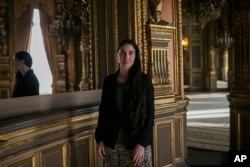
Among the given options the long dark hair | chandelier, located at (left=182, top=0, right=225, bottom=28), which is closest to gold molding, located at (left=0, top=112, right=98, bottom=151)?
the long dark hair

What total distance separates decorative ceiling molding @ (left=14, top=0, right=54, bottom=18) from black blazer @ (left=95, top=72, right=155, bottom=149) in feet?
17.1

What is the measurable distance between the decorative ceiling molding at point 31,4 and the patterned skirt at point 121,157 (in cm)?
534

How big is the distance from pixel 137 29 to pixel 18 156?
5.92 ft

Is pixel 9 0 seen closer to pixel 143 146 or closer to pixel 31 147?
pixel 31 147

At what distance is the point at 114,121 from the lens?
7.70 ft

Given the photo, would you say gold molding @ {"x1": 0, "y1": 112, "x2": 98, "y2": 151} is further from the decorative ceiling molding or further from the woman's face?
the decorative ceiling molding

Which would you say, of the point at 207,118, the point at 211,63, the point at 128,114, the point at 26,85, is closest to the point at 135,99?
the point at 128,114

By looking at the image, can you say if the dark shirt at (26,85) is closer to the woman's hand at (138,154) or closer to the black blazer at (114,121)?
the black blazer at (114,121)

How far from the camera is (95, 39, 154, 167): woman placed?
230 centimetres

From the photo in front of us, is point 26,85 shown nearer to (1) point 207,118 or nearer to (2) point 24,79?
(2) point 24,79

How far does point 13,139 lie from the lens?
2.36 meters

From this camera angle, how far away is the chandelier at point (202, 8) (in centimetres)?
659

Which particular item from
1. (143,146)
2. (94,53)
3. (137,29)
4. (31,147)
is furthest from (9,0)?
(143,146)

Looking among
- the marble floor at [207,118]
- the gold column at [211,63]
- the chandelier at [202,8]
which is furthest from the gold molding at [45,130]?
the gold column at [211,63]
